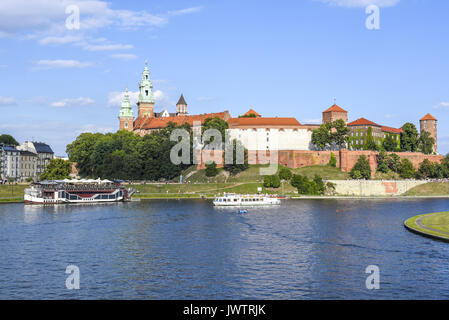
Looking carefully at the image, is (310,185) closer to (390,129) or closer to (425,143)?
(425,143)

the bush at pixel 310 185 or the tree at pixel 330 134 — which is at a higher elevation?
the tree at pixel 330 134

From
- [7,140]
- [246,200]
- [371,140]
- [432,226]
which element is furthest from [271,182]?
[7,140]

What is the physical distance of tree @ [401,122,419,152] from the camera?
12812cm

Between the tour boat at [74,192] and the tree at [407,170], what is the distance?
60139 millimetres

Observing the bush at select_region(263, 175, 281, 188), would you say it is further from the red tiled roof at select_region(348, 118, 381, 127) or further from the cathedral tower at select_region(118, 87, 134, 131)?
the cathedral tower at select_region(118, 87, 134, 131)

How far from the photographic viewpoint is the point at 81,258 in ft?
120

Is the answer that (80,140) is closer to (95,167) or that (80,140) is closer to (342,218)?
(95,167)

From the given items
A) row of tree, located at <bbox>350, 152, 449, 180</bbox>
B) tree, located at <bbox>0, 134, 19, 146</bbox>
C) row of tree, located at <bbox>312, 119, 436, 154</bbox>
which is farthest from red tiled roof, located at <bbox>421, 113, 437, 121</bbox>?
tree, located at <bbox>0, 134, 19, 146</bbox>

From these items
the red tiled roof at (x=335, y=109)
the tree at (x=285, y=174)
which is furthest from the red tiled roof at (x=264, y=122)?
the tree at (x=285, y=174)

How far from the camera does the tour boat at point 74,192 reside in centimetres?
8350

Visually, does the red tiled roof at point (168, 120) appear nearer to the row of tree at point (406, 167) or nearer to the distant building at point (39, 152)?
the distant building at point (39, 152)

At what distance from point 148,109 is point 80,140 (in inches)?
1433

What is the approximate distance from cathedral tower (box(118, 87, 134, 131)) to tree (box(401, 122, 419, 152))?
78572mm
